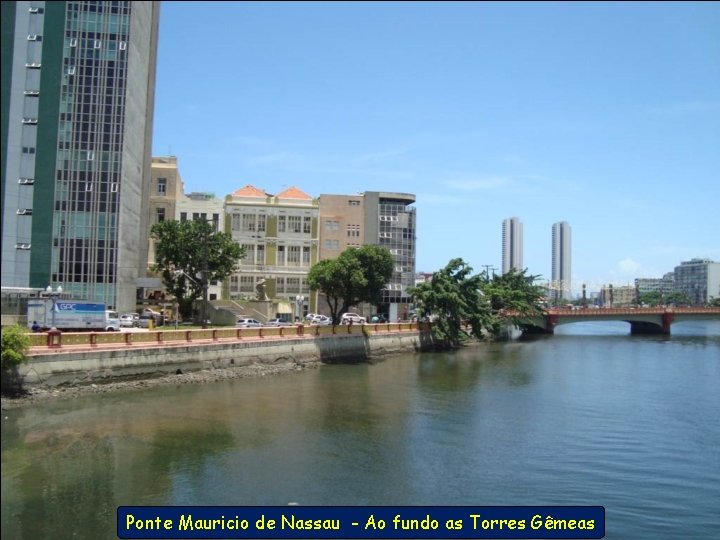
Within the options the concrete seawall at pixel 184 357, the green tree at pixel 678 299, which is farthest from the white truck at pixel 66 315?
the green tree at pixel 678 299

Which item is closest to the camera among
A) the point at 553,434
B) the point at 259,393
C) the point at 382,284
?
the point at 553,434

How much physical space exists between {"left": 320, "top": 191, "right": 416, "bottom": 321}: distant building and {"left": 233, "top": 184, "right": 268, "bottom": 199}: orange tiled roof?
757 centimetres

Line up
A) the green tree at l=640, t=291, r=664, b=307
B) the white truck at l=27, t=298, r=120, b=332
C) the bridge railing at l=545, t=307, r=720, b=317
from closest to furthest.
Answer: the white truck at l=27, t=298, r=120, b=332
the bridge railing at l=545, t=307, r=720, b=317
the green tree at l=640, t=291, r=664, b=307

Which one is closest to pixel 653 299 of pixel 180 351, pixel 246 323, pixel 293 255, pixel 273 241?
pixel 293 255

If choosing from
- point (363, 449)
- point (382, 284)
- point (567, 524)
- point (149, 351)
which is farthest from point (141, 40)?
point (567, 524)

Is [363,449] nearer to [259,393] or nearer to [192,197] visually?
[259,393]

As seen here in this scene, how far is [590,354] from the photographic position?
188 ft

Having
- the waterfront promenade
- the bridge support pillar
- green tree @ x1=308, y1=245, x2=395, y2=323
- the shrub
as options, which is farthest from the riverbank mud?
the bridge support pillar

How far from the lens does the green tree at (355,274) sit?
4678 cm

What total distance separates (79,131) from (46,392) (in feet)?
108

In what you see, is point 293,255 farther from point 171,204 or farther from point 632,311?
point 632,311

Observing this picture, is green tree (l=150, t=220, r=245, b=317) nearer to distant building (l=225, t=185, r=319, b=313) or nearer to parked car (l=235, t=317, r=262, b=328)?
parked car (l=235, t=317, r=262, b=328)

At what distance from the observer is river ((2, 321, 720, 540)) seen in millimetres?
15852

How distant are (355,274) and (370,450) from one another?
85.4 ft
